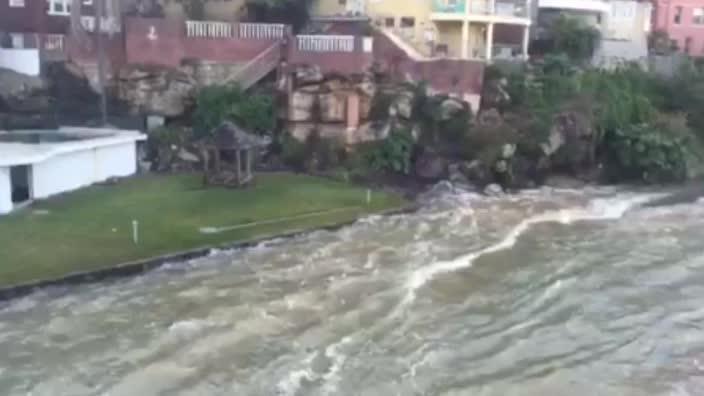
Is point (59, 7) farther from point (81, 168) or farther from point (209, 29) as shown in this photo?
point (81, 168)

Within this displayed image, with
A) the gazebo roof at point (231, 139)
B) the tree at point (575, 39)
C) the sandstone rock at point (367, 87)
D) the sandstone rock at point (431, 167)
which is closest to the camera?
the gazebo roof at point (231, 139)

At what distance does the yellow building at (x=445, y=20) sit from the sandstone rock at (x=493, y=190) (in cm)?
931

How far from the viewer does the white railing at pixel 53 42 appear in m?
37.2

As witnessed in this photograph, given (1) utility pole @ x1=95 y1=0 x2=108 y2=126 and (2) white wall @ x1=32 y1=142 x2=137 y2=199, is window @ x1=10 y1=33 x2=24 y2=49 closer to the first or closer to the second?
(1) utility pole @ x1=95 y1=0 x2=108 y2=126

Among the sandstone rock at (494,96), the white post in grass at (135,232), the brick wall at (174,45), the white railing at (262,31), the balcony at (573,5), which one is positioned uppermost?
the balcony at (573,5)

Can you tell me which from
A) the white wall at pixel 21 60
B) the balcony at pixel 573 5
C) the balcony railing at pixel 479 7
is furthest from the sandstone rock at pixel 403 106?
the balcony at pixel 573 5

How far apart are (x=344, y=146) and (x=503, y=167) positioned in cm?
660

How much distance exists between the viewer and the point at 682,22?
57438 millimetres

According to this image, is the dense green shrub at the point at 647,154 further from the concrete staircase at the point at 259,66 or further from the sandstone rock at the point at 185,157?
the sandstone rock at the point at 185,157

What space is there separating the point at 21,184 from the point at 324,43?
47.4ft

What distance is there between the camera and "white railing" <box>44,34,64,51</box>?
122 feet

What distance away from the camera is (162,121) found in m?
37.6

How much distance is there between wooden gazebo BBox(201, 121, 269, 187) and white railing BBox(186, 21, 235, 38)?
642 cm

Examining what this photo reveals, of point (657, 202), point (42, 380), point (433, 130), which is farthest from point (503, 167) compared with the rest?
point (42, 380)
